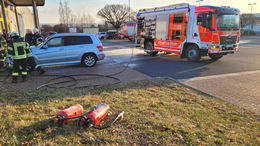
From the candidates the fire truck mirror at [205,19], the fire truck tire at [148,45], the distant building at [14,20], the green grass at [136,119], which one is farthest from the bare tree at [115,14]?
the green grass at [136,119]

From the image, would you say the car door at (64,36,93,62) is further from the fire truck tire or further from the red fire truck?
the fire truck tire

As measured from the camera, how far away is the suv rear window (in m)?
9.08

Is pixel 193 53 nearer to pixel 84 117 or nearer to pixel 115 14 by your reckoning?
pixel 84 117

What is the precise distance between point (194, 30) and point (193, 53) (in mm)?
1336

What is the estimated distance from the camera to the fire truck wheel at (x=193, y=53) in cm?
1084

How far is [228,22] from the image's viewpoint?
400 inches

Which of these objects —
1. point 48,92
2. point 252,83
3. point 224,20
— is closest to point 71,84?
point 48,92

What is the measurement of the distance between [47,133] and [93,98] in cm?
183

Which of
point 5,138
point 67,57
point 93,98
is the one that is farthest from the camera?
point 67,57

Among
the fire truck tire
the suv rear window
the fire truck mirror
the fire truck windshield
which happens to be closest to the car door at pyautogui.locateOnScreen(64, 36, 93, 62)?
the suv rear window

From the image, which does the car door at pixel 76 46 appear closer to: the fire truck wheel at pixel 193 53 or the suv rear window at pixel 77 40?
the suv rear window at pixel 77 40

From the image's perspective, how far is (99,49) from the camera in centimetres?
971

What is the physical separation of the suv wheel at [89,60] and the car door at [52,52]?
980 mm

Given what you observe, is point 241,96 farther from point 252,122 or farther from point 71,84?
point 71,84
